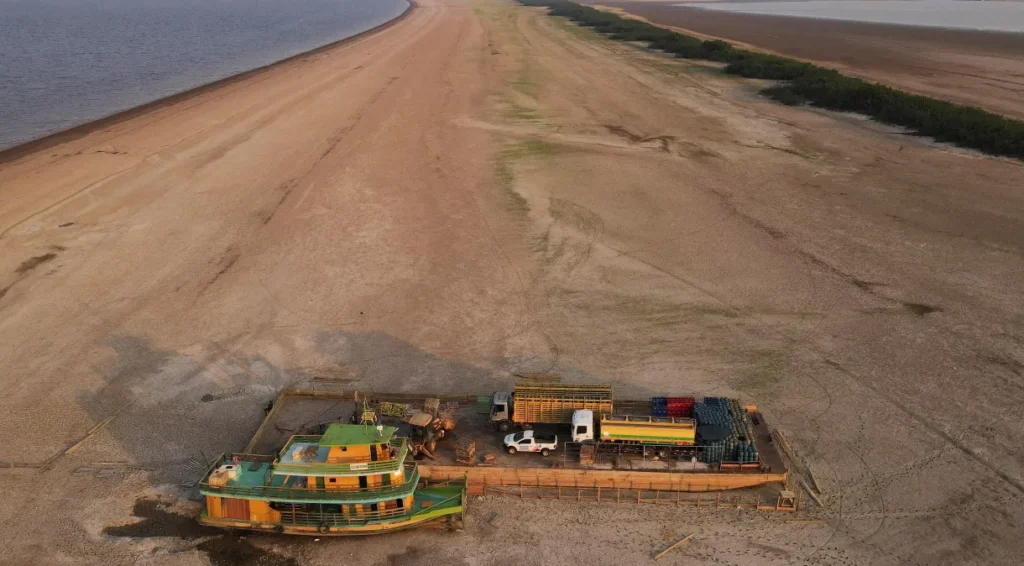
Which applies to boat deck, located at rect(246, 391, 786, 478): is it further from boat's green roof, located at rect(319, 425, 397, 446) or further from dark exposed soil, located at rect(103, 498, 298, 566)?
dark exposed soil, located at rect(103, 498, 298, 566)

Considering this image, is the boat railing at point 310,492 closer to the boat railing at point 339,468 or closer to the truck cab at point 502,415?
the boat railing at point 339,468

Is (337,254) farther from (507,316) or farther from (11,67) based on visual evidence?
(11,67)

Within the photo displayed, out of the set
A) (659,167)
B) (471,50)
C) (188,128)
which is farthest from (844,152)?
(471,50)

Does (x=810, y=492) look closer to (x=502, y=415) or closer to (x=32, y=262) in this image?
(x=502, y=415)

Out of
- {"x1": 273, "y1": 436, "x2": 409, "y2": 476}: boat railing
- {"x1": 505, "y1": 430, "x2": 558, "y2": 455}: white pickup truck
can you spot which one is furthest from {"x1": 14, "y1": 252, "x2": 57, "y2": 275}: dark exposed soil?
{"x1": 505, "y1": 430, "x2": 558, "y2": 455}: white pickup truck

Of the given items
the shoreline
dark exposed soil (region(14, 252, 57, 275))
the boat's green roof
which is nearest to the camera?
the boat's green roof

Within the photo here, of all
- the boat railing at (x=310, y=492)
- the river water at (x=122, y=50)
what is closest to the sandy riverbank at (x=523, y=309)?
the boat railing at (x=310, y=492)
